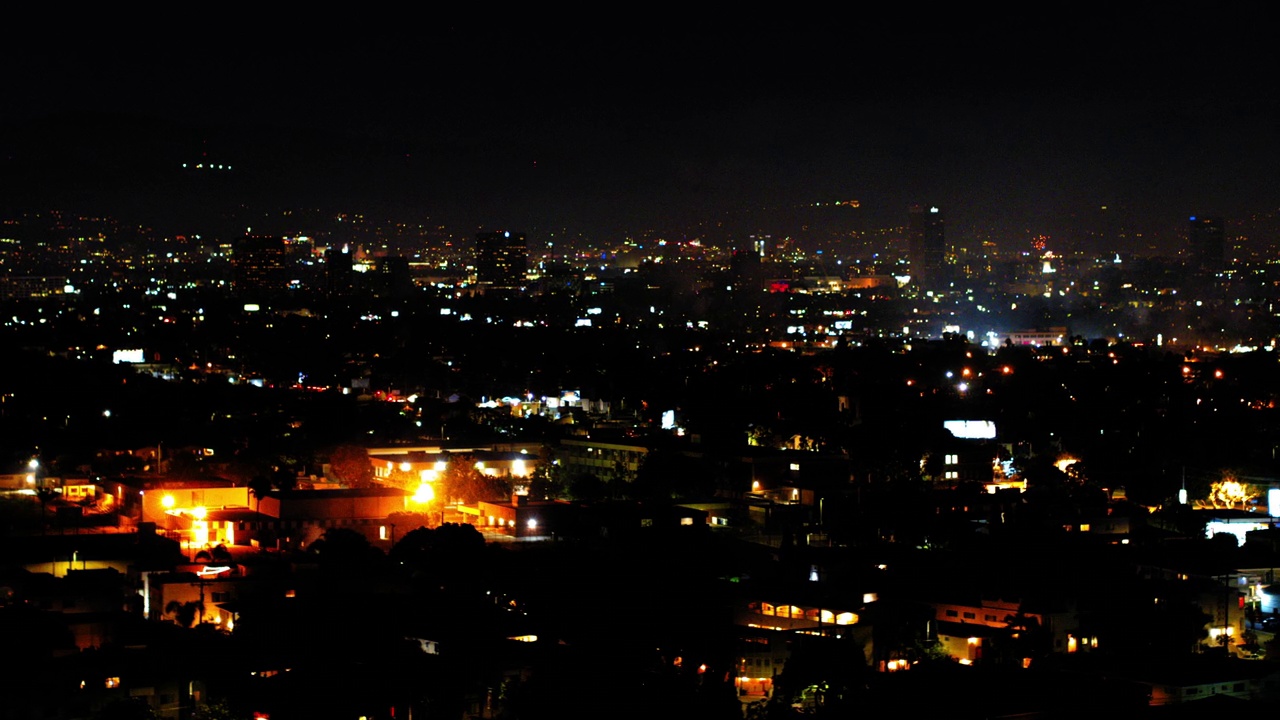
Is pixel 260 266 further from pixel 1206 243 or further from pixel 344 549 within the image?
pixel 344 549

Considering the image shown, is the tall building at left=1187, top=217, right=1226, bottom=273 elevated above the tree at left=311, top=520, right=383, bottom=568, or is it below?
above

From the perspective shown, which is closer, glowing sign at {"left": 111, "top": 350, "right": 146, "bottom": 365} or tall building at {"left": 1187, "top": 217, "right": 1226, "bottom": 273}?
glowing sign at {"left": 111, "top": 350, "right": 146, "bottom": 365}

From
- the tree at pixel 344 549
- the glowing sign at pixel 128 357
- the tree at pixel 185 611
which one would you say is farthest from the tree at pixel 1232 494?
the glowing sign at pixel 128 357

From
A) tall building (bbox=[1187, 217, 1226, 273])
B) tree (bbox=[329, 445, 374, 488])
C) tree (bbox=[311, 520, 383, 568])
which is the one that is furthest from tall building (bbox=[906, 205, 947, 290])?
tree (bbox=[311, 520, 383, 568])

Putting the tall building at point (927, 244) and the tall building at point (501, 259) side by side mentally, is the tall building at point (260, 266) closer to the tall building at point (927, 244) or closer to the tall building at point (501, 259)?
the tall building at point (501, 259)

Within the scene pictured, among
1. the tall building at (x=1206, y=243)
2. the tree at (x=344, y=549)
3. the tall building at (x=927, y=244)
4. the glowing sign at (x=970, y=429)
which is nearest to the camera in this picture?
the tree at (x=344, y=549)

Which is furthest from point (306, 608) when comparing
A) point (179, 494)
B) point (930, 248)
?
point (930, 248)

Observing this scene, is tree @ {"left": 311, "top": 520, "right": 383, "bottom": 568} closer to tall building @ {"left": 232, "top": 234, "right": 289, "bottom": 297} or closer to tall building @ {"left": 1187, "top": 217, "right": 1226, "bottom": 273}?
tall building @ {"left": 1187, "top": 217, "right": 1226, "bottom": 273}
